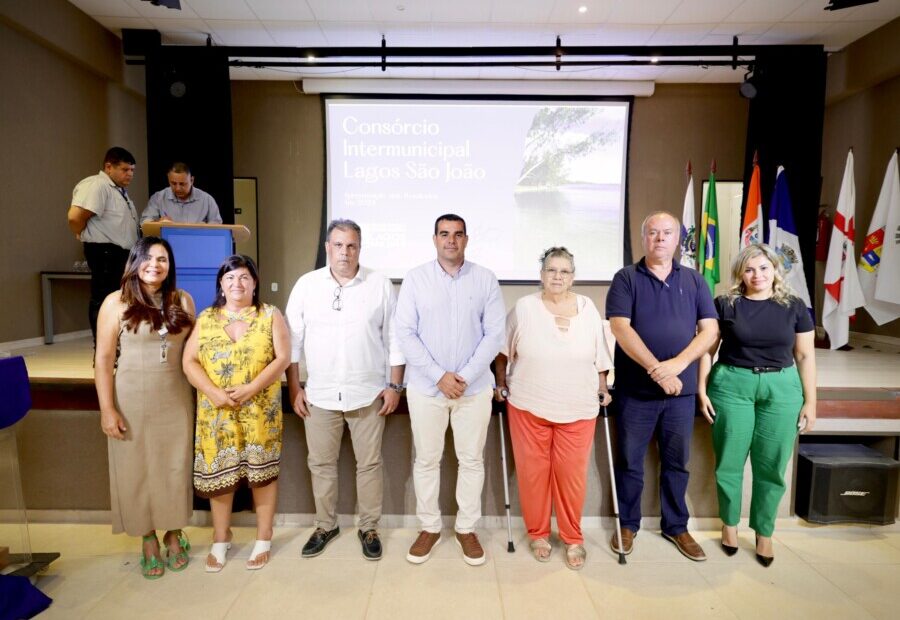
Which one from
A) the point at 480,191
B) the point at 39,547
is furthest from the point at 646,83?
the point at 39,547

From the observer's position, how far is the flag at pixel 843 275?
5621 millimetres

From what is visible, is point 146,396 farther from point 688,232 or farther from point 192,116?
point 688,232

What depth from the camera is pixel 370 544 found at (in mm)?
2354

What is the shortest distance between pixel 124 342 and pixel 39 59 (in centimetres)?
546

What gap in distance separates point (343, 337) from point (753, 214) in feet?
18.3

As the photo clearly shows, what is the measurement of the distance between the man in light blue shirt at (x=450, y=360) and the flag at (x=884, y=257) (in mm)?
5651

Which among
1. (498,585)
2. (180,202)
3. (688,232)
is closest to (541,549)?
(498,585)

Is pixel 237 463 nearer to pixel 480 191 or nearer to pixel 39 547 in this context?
pixel 39 547

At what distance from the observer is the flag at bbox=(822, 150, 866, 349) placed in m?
5.62

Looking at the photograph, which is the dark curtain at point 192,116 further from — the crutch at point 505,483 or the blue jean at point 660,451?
the blue jean at point 660,451

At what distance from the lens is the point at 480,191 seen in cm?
690

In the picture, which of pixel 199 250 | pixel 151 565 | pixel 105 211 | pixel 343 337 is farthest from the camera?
pixel 199 250

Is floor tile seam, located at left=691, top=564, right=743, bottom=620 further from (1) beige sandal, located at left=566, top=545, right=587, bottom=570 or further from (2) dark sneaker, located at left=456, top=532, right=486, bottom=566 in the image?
(2) dark sneaker, located at left=456, top=532, right=486, bottom=566

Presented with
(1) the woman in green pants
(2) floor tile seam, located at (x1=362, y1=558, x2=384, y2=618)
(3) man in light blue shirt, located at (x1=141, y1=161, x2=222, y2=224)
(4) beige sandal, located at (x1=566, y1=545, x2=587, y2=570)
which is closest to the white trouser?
(2) floor tile seam, located at (x1=362, y1=558, x2=384, y2=618)
